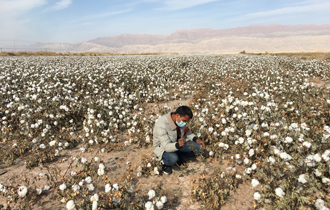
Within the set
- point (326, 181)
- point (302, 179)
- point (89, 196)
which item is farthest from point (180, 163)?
point (326, 181)

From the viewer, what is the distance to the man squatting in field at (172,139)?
3.92m

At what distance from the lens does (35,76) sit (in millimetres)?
11695

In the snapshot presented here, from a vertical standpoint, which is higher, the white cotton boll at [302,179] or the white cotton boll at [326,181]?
the white cotton boll at [302,179]

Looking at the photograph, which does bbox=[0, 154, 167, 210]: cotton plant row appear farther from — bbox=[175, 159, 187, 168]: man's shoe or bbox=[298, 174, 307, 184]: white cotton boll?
bbox=[298, 174, 307, 184]: white cotton boll

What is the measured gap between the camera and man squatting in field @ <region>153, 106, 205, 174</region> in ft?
12.8

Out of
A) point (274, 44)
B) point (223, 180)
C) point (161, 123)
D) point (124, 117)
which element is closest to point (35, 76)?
point (124, 117)

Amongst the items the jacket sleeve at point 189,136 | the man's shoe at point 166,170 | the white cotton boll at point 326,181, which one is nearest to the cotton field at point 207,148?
the white cotton boll at point 326,181

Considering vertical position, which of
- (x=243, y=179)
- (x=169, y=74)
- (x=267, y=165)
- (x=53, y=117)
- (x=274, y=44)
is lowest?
(x=243, y=179)

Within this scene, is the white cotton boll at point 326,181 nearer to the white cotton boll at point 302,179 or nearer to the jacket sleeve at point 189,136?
the white cotton boll at point 302,179

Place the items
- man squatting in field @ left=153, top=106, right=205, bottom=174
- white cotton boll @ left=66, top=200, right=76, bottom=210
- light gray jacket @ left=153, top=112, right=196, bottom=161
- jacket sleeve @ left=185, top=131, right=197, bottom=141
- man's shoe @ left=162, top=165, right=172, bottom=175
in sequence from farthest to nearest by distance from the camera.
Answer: jacket sleeve @ left=185, top=131, right=197, bottom=141 < man's shoe @ left=162, top=165, right=172, bottom=175 < light gray jacket @ left=153, top=112, right=196, bottom=161 < man squatting in field @ left=153, top=106, right=205, bottom=174 < white cotton boll @ left=66, top=200, right=76, bottom=210

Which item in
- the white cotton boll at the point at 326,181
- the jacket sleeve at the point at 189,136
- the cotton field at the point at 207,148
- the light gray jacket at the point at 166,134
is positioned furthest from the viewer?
the jacket sleeve at the point at 189,136

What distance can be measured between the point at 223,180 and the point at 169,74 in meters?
11.8

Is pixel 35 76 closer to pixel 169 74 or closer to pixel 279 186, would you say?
pixel 169 74

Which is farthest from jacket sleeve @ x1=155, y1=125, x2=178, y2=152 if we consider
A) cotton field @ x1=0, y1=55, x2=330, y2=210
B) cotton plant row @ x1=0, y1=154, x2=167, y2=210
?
cotton plant row @ x1=0, y1=154, x2=167, y2=210
